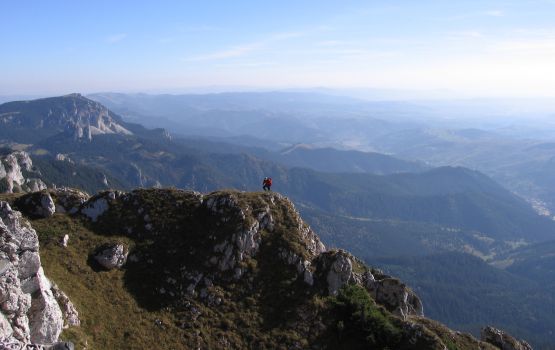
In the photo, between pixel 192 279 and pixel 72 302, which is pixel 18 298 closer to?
pixel 72 302

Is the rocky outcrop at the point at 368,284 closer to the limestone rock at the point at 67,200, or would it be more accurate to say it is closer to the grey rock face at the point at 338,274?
the grey rock face at the point at 338,274

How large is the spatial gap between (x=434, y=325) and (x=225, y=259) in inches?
1043

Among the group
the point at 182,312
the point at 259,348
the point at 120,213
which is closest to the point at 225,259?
the point at 182,312

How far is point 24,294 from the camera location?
120 ft

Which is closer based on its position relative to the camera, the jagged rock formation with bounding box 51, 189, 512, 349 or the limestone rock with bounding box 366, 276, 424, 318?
the jagged rock formation with bounding box 51, 189, 512, 349

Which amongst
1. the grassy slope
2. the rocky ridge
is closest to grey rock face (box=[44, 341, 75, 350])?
the grassy slope

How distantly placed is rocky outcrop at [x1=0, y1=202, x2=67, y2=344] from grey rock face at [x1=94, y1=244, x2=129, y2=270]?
1248 cm

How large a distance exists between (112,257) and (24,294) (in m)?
17.5

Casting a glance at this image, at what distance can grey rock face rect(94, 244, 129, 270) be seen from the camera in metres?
53.6

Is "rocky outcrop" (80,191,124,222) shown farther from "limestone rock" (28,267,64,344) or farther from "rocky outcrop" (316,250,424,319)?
"rocky outcrop" (316,250,424,319)

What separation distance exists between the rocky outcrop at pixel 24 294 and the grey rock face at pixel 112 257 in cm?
1248

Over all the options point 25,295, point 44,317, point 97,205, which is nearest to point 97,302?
point 44,317

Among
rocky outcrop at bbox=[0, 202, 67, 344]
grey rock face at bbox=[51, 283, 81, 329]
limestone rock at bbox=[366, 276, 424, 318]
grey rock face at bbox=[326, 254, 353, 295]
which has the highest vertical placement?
rocky outcrop at bbox=[0, 202, 67, 344]

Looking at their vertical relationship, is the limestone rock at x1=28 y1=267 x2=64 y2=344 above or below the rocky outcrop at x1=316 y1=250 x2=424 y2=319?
above
